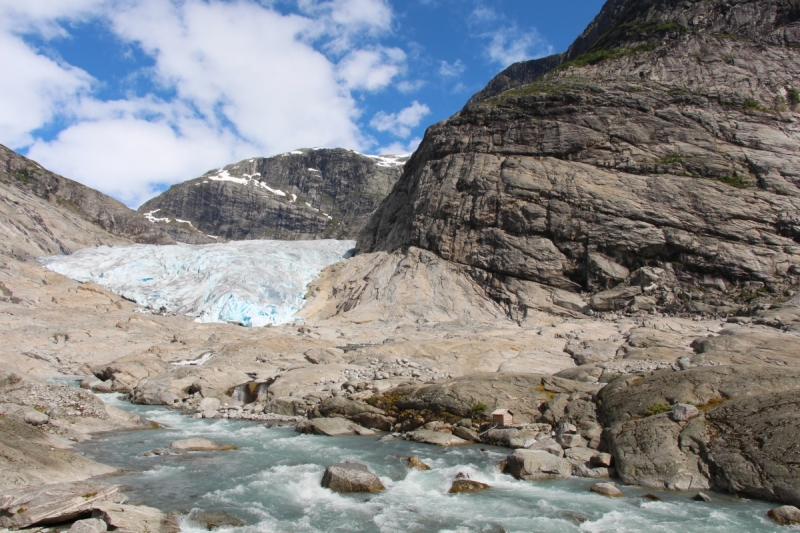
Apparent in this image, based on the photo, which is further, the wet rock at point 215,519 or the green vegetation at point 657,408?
the green vegetation at point 657,408

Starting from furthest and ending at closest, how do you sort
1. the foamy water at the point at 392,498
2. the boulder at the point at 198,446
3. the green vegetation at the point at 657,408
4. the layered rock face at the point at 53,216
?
1. the layered rock face at the point at 53,216
2. the boulder at the point at 198,446
3. the green vegetation at the point at 657,408
4. the foamy water at the point at 392,498

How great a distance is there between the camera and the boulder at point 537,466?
13.1 metres

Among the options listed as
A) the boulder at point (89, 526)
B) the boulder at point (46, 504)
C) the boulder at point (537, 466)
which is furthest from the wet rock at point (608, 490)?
the boulder at point (46, 504)

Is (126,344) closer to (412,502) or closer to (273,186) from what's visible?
(412,502)

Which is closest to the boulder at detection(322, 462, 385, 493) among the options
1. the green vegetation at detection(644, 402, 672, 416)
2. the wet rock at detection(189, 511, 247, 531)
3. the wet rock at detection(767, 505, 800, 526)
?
the wet rock at detection(189, 511, 247, 531)

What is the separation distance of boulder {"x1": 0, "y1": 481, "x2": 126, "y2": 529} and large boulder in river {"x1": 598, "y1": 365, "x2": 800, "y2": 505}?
37.7 feet

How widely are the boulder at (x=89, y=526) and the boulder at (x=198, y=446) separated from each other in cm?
668

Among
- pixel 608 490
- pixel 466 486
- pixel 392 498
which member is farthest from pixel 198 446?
pixel 608 490

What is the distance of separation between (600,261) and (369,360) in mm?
24659

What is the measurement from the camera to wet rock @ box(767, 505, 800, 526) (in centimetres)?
996

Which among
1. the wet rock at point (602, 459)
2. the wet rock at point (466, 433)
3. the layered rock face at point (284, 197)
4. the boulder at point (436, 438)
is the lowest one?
the boulder at point (436, 438)

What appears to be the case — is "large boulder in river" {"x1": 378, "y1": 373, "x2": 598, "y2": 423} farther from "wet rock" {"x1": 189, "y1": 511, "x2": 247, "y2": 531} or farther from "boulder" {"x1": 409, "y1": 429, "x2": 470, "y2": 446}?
"wet rock" {"x1": 189, "y1": 511, "x2": 247, "y2": 531}

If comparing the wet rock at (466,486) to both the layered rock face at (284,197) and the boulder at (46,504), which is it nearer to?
the boulder at (46,504)

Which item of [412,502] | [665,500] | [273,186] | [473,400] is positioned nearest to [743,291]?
[473,400]
